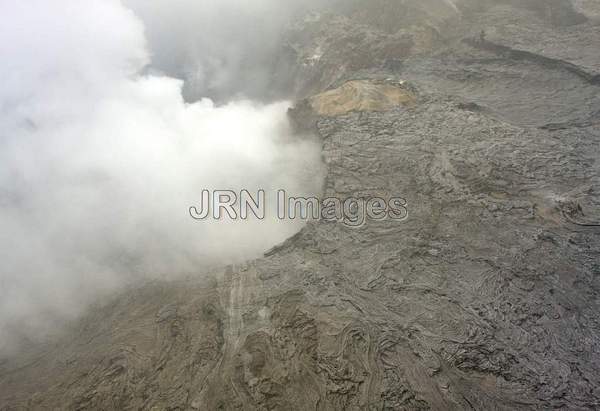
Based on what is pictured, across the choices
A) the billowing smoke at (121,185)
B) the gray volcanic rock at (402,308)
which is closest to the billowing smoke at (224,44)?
the billowing smoke at (121,185)

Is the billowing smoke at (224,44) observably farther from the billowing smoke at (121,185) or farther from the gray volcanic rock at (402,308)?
the gray volcanic rock at (402,308)

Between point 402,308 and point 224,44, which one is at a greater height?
point 224,44

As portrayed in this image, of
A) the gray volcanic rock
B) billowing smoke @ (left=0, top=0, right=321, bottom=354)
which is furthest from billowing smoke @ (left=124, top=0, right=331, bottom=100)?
the gray volcanic rock

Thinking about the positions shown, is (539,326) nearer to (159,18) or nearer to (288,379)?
(288,379)

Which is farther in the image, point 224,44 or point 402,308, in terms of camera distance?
point 224,44

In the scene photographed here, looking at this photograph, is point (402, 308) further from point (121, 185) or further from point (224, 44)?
point (224, 44)

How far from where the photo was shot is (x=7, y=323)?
7082 millimetres

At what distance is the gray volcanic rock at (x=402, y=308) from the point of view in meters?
5.34

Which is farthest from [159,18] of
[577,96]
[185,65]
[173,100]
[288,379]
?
[288,379]

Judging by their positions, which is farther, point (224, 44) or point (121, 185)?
point (224, 44)

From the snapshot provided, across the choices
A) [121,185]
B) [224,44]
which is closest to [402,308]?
[121,185]

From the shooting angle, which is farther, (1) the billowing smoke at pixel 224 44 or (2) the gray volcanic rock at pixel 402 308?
(1) the billowing smoke at pixel 224 44

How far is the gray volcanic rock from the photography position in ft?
17.5

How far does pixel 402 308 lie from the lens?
6.15 meters
